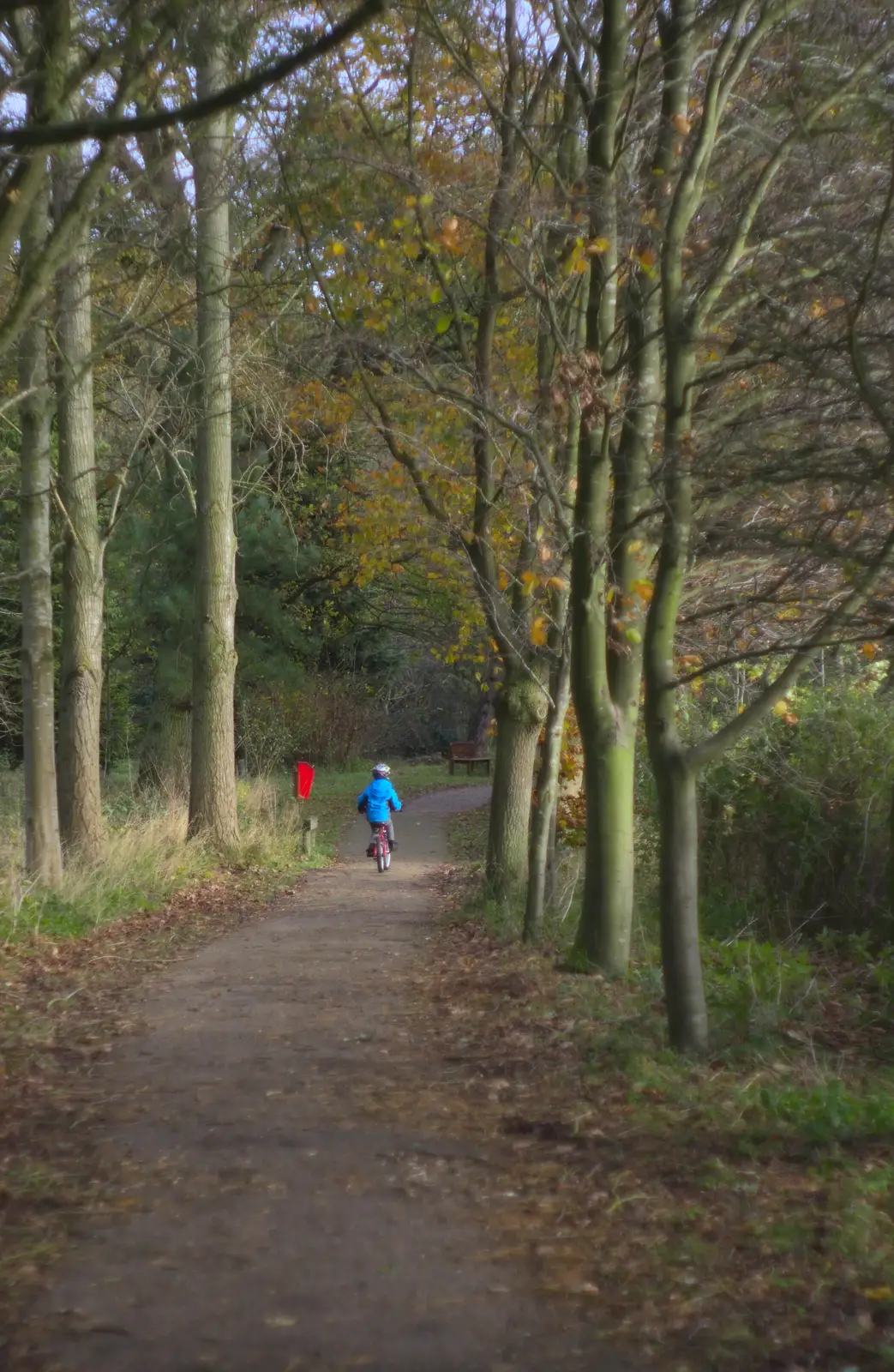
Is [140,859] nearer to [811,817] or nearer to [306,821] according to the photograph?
[306,821]

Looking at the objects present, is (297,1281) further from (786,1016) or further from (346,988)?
(346,988)

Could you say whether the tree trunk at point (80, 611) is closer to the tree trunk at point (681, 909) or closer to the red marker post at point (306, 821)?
the red marker post at point (306, 821)

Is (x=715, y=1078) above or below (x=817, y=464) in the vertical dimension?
below

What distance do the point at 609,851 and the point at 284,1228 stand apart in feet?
18.6

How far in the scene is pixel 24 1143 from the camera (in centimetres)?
628

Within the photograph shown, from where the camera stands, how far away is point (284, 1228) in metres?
5.11

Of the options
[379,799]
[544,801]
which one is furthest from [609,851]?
[379,799]

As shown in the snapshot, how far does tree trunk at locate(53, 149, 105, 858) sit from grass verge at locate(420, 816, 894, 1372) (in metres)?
6.86

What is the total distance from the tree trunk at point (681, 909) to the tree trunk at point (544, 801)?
4.34 meters

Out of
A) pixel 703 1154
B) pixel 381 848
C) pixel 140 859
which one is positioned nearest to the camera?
pixel 703 1154

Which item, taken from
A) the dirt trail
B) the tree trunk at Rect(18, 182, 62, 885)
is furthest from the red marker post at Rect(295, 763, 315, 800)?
the dirt trail

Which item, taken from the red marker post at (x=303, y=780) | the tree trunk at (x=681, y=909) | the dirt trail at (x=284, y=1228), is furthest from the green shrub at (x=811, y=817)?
the red marker post at (x=303, y=780)

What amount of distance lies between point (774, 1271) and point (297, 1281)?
1.66m

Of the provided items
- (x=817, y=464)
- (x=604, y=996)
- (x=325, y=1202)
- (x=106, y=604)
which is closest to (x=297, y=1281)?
(x=325, y=1202)
